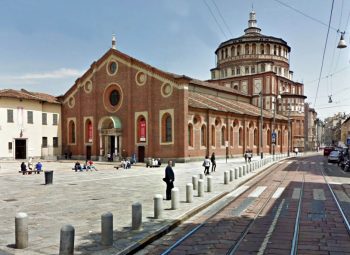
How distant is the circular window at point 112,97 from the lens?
50.0m

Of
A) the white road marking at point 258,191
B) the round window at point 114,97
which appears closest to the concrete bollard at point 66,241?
the white road marking at point 258,191

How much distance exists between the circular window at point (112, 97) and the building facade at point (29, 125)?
10161mm

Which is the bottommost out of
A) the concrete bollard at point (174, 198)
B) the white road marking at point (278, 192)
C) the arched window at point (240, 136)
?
the white road marking at point (278, 192)

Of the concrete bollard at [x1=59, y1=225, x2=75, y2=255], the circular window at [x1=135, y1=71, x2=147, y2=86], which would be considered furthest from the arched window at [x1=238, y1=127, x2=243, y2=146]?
the concrete bollard at [x1=59, y1=225, x2=75, y2=255]

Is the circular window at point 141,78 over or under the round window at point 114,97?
over

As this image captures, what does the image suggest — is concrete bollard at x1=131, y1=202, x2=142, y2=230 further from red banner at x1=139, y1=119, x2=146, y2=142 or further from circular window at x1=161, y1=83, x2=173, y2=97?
red banner at x1=139, y1=119, x2=146, y2=142

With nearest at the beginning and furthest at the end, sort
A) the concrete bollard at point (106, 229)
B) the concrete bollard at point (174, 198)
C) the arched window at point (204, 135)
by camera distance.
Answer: the concrete bollard at point (106, 229), the concrete bollard at point (174, 198), the arched window at point (204, 135)

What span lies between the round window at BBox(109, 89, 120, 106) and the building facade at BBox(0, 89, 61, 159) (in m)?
10.9

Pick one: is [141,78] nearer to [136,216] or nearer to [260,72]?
[260,72]

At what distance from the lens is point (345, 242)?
8.30 metres

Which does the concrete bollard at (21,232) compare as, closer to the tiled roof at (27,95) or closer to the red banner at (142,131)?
the red banner at (142,131)

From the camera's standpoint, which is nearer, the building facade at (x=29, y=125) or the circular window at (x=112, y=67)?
the building facade at (x=29, y=125)

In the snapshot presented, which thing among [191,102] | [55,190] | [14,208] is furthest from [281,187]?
[191,102]

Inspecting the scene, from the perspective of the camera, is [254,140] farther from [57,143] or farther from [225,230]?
[225,230]
